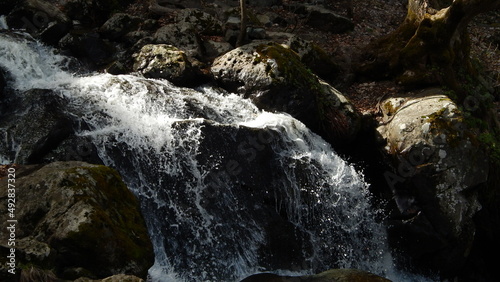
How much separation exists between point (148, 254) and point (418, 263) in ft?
20.3

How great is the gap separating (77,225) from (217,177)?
11.0 ft

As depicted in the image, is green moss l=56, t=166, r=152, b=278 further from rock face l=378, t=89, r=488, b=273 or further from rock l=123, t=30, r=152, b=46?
rock l=123, t=30, r=152, b=46

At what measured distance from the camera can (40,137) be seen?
741 cm

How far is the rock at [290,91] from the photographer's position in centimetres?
1006

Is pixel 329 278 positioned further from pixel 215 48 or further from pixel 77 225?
pixel 215 48

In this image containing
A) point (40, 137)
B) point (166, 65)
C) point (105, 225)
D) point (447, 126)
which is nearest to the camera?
point (105, 225)

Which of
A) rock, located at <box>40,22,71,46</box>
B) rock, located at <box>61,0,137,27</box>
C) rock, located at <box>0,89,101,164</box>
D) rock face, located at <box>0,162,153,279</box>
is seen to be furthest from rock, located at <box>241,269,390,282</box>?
rock, located at <box>61,0,137,27</box>

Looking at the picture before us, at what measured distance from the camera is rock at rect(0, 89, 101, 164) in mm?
7312

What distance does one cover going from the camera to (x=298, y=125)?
962 cm

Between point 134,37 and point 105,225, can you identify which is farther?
point 134,37

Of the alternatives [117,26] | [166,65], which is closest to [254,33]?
[166,65]

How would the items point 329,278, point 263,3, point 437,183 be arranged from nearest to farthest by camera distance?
point 329,278, point 437,183, point 263,3

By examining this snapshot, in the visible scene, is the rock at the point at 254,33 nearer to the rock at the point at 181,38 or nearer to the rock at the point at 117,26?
the rock at the point at 181,38

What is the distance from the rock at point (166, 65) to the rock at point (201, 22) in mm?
2797
